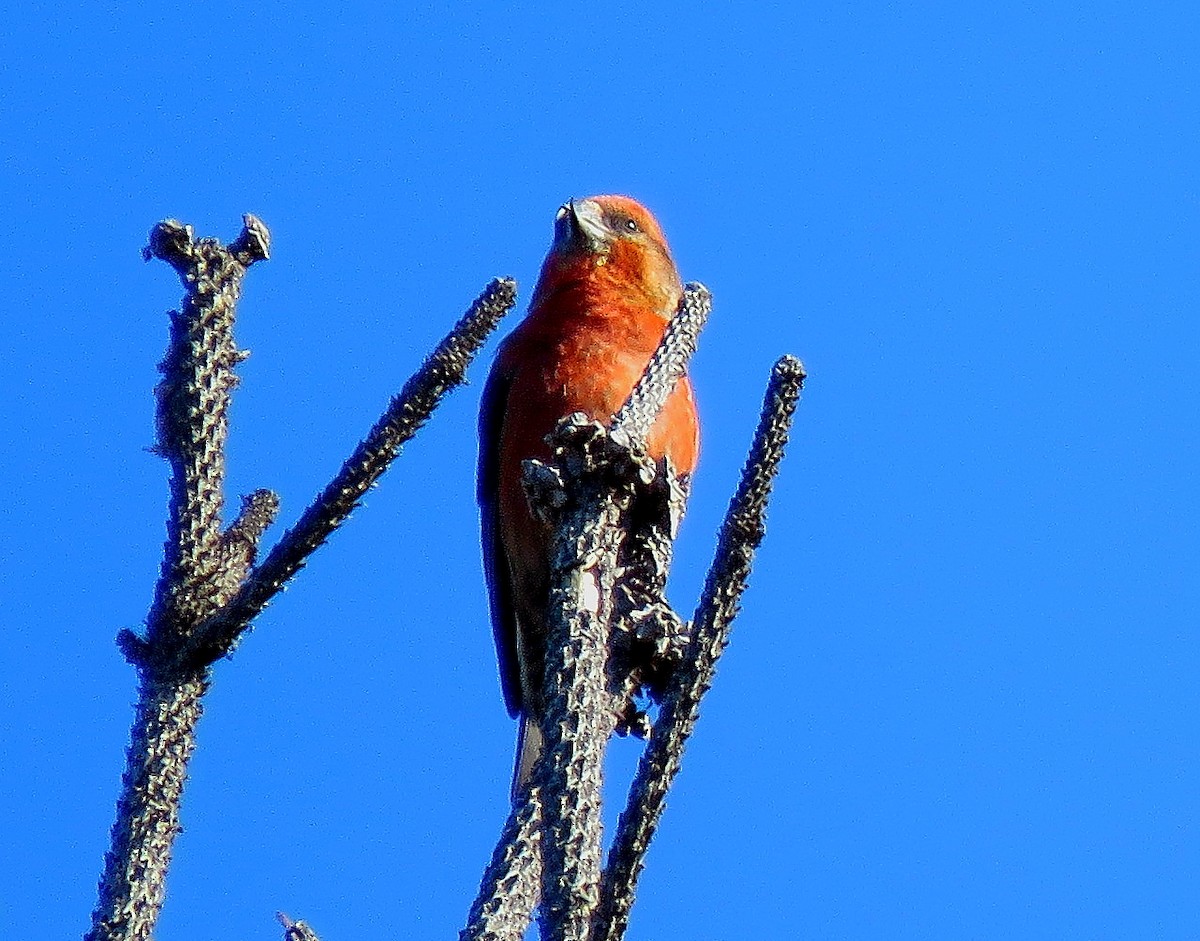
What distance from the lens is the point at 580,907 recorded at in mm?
1706

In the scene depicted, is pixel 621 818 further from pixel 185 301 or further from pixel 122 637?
pixel 185 301

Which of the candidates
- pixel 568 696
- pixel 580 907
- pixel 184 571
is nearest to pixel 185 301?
pixel 184 571

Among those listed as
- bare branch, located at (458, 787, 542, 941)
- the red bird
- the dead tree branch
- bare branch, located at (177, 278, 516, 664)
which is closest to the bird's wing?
the red bird

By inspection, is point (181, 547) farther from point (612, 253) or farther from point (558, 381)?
point (612, 253)

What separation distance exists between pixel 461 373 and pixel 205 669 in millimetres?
737

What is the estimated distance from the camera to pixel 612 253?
19.8ft

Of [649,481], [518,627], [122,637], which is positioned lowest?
[122,637]

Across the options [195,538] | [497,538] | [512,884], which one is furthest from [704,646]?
[497,538]

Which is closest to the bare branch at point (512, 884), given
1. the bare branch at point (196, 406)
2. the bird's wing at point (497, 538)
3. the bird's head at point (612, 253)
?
the bare branch at point (196, 406)

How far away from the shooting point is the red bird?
529cm

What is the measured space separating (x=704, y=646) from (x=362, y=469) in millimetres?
1051

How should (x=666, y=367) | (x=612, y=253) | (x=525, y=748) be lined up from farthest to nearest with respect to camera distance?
(x=612, y=253) → (x=525, y=748) → (x=666, y=367)

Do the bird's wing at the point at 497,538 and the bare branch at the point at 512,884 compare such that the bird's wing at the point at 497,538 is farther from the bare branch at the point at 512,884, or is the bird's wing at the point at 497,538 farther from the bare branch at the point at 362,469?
the bare branch at the point at 512,884

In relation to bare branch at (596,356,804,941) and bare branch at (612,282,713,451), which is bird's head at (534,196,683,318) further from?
bare branch at (596,356,804,941)
